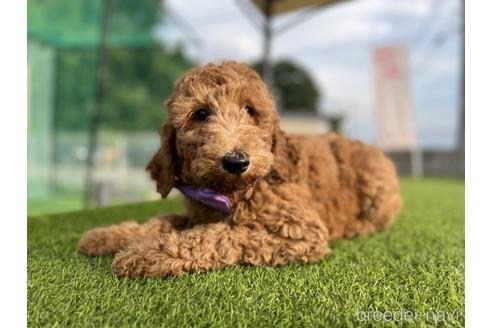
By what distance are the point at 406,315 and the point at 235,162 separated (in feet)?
3.07

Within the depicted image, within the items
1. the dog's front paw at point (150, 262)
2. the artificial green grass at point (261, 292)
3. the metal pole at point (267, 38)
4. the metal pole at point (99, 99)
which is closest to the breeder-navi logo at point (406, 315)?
the artificial green grass at point (261, 292)

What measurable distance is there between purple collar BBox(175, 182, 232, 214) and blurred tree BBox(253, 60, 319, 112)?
39.5 metres

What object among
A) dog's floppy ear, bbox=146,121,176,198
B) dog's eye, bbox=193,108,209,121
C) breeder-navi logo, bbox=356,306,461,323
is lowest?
breeder-navi logo, bbox=356,306,461,323

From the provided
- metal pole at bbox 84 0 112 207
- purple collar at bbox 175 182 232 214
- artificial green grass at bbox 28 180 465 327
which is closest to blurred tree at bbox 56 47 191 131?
metal pole at bbox 84 0 112 207

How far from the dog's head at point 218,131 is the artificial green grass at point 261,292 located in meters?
0.50

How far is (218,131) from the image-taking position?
7.13 ft

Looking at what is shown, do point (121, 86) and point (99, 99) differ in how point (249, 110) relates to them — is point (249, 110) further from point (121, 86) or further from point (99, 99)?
point (121, 86)

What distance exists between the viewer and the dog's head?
2086 mm

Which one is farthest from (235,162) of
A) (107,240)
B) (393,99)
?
(393,99)

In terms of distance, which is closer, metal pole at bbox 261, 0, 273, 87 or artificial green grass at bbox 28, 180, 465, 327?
artificial green grass at bbox 28, 180, 465, 327

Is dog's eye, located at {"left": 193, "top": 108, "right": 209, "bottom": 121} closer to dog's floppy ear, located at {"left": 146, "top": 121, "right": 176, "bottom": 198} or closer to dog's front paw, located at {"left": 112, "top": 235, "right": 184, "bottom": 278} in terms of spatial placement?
dog's floppy ear, located at {"left": 146, "top": 121, "right": 176, "bottom": 198}
